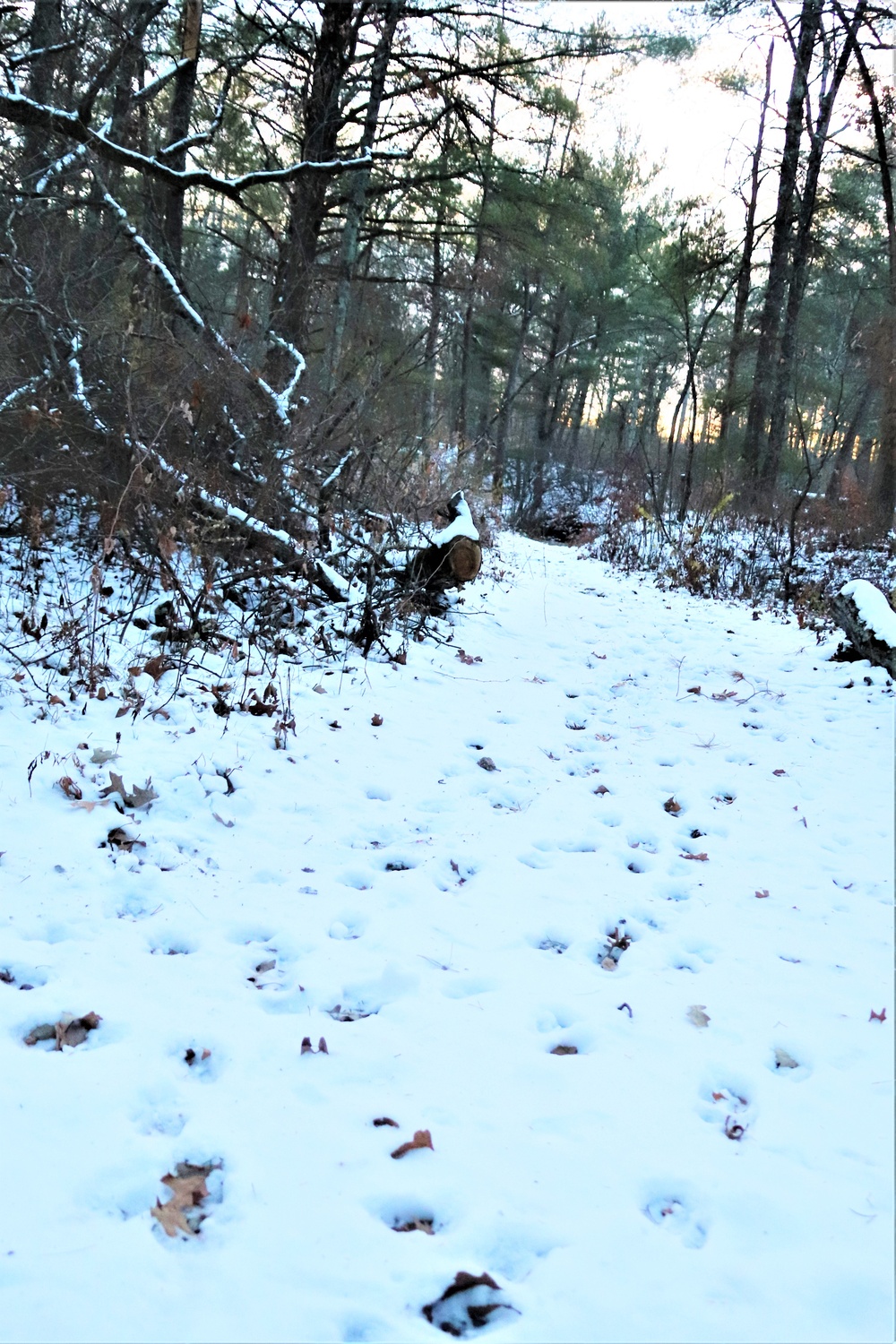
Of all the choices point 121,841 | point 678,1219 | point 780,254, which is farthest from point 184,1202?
point 780,254

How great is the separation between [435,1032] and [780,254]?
50.5ft

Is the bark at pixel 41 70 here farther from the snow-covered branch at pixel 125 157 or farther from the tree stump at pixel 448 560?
the tree stump at pixel 448 560

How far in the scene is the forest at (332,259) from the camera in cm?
562

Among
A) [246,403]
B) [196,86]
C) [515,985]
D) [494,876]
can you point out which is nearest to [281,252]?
[196,86]

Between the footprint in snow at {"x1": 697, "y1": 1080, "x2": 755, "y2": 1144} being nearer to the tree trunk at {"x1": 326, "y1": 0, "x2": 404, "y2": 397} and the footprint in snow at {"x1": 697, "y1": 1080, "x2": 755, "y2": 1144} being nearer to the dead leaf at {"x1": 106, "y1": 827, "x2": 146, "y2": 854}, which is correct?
the dead leaf at {"x1": 106, "y1": 827, "x2": 146, "y2": 854}

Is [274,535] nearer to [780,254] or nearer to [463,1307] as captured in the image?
[463,1307]

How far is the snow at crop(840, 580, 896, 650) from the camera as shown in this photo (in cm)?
579

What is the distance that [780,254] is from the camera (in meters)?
13.6

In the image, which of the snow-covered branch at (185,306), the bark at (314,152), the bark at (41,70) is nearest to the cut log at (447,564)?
the snow-covered branch at (185,306)

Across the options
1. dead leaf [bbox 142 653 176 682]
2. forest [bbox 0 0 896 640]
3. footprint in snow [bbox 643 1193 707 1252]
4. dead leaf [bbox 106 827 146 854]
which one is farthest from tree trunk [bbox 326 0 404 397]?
footprint in snow [bbox 643 1193 707 1252]

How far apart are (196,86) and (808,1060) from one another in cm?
1174

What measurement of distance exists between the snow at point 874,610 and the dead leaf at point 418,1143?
527 centimetres

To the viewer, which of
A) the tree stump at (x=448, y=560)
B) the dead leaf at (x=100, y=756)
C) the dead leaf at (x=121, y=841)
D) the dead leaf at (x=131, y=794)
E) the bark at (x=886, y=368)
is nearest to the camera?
the dead leaf at (x=121, y=841)

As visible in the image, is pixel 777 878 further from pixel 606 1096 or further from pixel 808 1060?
pixel 606 1096
